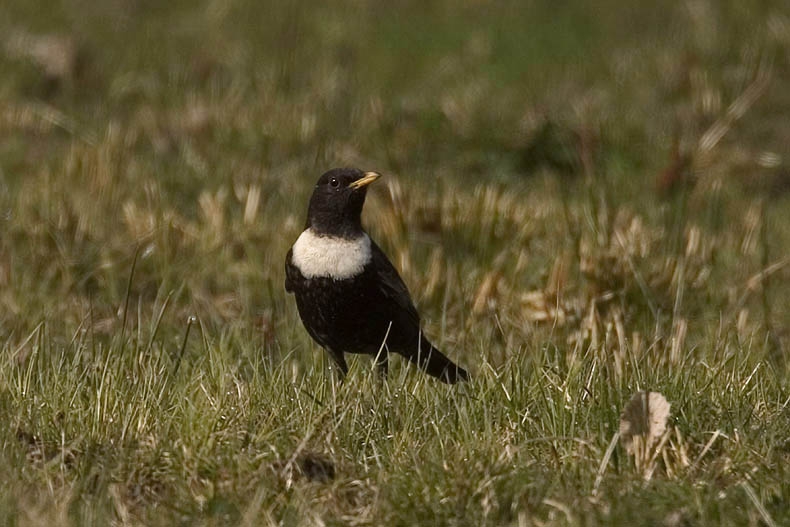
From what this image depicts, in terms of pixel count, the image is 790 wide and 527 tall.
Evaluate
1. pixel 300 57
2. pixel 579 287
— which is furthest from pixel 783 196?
pixel 300 57

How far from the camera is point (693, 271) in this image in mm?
6387

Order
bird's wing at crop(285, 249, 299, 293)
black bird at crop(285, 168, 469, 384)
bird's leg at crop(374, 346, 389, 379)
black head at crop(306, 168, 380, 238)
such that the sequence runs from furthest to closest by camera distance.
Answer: black head at crop(306, 168, 380, 238) < bird's wing at crop(285, 249, 299, 293) < black bird at crop(285, 168, 469, 384) < bird's leg at crop(374, 346, 389, 379)

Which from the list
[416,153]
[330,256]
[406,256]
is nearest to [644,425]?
[330,256]

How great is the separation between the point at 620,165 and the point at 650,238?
191 cm

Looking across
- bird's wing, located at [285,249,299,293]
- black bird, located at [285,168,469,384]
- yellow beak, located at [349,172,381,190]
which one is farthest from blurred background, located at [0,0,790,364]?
yellow beak, located at [349,172,381,190]

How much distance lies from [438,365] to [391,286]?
39cm

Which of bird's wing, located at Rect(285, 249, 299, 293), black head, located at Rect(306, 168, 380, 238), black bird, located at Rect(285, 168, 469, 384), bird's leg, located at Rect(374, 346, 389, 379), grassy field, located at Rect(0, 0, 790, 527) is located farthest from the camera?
black head, located at Rect(306, 168, 380, 238)

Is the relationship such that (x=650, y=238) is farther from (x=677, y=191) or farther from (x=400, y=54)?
(x=400, y=54)

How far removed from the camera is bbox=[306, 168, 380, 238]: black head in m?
5.50

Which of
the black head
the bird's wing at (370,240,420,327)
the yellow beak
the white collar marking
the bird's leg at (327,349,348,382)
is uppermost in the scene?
the yellow beak

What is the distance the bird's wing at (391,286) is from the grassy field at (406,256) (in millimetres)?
300

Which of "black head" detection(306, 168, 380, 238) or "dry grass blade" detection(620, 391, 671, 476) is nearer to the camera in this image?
"dry grass blade" detection(620, 391, 671, 476)

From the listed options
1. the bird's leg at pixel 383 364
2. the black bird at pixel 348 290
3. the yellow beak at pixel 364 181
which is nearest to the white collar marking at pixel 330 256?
the black bird at pixel 348 290

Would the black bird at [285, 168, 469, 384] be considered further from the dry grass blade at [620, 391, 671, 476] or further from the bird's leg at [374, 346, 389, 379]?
the dry grass blade at [620, 391, 671, 476]
